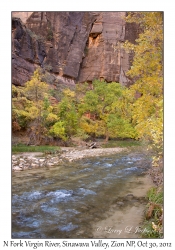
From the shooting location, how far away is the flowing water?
4.06 m

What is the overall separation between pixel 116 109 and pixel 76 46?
42.8 ft

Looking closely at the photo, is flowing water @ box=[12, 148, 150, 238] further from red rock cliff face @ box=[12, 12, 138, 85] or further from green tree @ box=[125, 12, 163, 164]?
red rock cliff face @ box=[12, 12, 138, 85]

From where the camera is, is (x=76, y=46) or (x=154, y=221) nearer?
(x=154, y=221)

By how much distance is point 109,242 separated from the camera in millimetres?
2826

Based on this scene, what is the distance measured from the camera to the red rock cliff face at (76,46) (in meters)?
26.8

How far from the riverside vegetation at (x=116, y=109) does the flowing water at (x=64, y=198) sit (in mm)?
1211

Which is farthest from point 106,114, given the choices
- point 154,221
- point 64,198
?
point 154,221

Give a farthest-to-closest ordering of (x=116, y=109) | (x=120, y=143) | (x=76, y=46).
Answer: (x=76, y=46) → (x=116, y=109) → (x=120, y=143)

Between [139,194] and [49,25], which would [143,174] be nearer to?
[139,194]

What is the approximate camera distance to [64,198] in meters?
5.86

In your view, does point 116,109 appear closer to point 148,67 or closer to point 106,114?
point 106,114

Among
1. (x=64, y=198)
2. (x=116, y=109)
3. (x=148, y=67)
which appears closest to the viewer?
(x=148, y=67)
